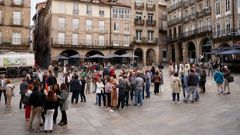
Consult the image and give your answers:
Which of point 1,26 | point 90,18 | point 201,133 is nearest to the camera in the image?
point 201,133

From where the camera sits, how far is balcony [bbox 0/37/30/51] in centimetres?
4262

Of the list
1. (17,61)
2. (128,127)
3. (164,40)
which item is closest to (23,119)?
(128,127)

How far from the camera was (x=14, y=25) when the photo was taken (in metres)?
43.6

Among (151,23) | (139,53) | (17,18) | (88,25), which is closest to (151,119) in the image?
(17,18)

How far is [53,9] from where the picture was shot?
47094mm

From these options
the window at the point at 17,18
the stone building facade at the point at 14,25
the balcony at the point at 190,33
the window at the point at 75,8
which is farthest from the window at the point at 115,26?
the window at the point at 17,18

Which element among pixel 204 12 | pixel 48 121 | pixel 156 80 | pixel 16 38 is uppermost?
pixel 204 12

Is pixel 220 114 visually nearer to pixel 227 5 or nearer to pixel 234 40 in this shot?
pixel 234 40

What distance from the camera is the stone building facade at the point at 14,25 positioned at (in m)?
42.8

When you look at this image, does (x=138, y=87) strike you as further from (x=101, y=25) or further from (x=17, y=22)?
(x=101, y=25)

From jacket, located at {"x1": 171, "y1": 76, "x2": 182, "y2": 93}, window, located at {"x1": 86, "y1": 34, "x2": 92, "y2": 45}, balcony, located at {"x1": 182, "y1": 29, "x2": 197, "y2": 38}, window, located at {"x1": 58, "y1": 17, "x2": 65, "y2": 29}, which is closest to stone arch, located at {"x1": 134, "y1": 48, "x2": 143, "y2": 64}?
balcony, located at {"x1": 182, "y1": 29, "x2": 197, "y2": 38}

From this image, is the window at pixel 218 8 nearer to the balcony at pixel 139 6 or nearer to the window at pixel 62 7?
the balcony at pixel 139 6

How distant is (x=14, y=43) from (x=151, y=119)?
35.6 m

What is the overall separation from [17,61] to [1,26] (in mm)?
10486
